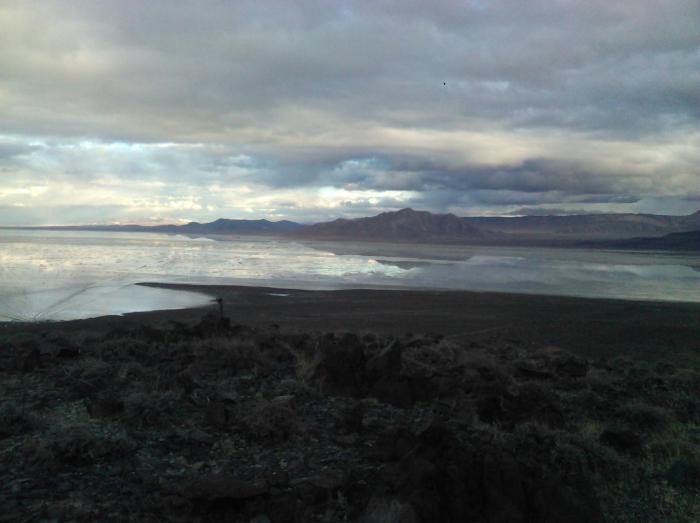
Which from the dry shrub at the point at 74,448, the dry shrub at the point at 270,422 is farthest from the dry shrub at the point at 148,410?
the dry shrub at the point at 270,422

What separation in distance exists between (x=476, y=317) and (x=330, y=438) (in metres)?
18.4

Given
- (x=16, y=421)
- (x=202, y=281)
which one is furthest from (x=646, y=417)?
(x=202, y=281)

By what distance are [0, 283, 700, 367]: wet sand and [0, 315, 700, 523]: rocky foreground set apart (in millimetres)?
8424

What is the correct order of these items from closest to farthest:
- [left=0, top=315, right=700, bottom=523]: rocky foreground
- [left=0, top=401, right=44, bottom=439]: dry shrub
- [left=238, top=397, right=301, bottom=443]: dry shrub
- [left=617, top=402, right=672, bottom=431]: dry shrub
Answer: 1. [left=0, top=315, right=700, bottom=523]: rocky foreground
2. [left=0, top=401, right=44, bottom=439]: dry shrub
3. [left=238, top=397, right=301, bottom=443]: dry shrub
4. [left=617, top=402, right=672, bottom=431]: dry shrub

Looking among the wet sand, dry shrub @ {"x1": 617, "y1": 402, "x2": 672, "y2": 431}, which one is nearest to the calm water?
the wet sand

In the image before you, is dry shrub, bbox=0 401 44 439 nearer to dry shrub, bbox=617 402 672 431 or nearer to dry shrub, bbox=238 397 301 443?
dry shrub, bbox=238 397 301 443

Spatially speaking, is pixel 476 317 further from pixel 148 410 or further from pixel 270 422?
pixel 148 410

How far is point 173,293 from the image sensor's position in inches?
1209

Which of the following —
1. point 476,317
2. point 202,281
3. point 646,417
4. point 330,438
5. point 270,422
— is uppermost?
point 270,422

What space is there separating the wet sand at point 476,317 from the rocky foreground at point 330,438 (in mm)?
8424

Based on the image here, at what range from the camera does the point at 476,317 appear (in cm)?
2416

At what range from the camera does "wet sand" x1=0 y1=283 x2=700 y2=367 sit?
18531mm

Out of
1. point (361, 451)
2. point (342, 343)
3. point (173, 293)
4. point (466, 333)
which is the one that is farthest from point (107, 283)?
point (361, 451)

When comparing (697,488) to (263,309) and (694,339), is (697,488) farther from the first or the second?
(263,309)
